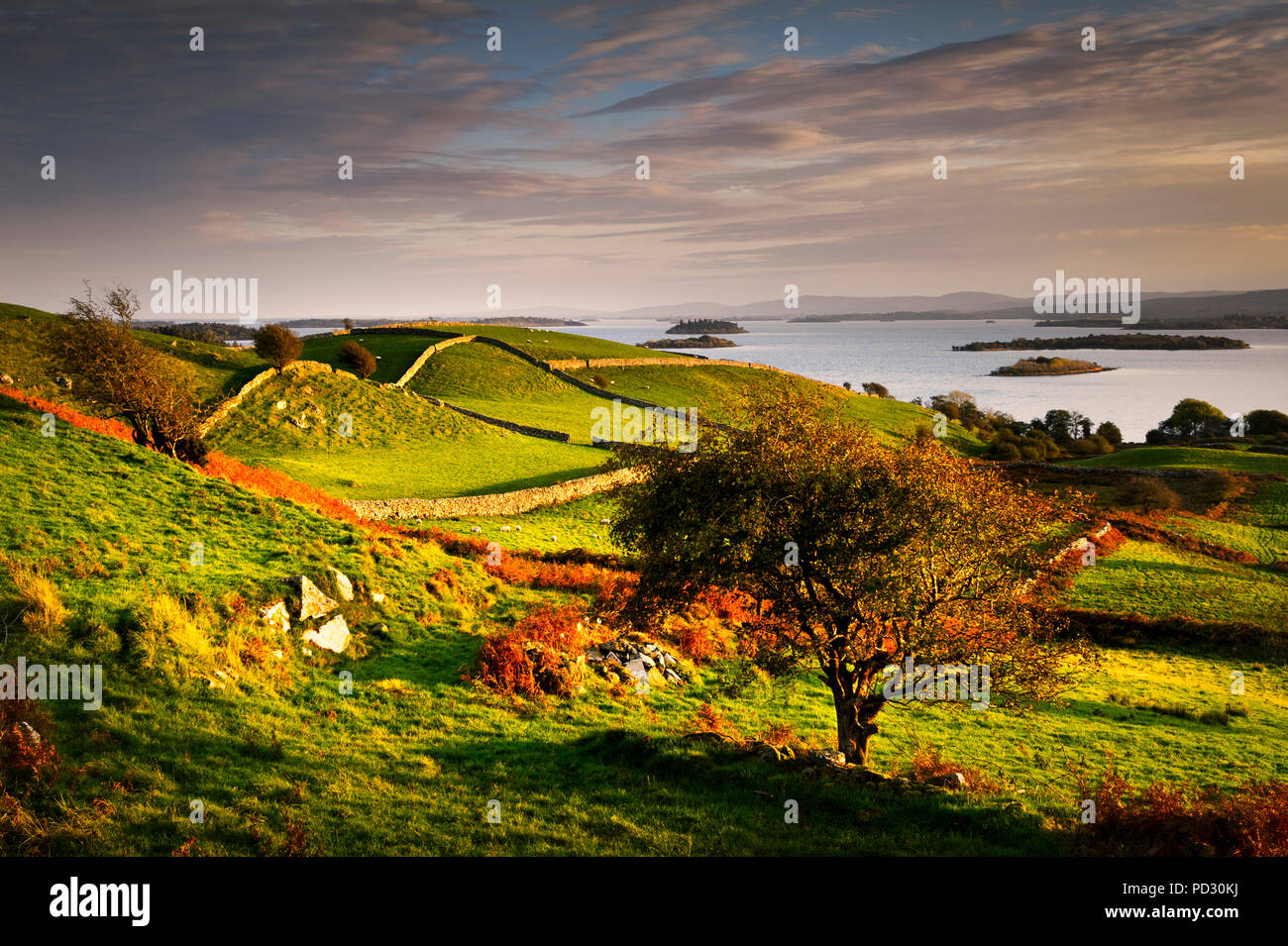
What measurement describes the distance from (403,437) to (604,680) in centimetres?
4205

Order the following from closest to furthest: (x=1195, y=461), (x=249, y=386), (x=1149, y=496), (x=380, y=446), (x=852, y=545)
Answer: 1. (x=852, y=545)
2. (x=380, y=446)
3. (x=249, y=386)
4. (x=1149, y=496)
5. (x=1195, y=461)

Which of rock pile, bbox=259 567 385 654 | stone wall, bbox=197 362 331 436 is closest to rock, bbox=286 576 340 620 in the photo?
rock pile, bbox=259 567 385 654

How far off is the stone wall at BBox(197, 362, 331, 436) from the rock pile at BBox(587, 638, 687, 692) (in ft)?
113

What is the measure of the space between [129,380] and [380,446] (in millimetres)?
23028

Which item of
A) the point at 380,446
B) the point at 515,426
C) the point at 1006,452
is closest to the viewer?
the point at 380,446

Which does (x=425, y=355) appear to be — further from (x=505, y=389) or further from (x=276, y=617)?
(x=276, y=617)

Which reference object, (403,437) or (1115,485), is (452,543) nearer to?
(403,437)

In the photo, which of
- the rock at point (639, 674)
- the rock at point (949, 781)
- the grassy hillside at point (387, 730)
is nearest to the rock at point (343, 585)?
the grassy hillside at point (387, 730)

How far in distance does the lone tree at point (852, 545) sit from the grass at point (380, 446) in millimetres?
29956

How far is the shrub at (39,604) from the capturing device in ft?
53.4

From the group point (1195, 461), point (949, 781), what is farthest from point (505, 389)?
point (1195, 461)

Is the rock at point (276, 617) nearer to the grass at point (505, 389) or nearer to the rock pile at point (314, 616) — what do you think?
the rock pile at point (314, 616)

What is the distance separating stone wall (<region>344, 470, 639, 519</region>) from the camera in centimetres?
3750

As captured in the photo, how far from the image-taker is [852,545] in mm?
15172
